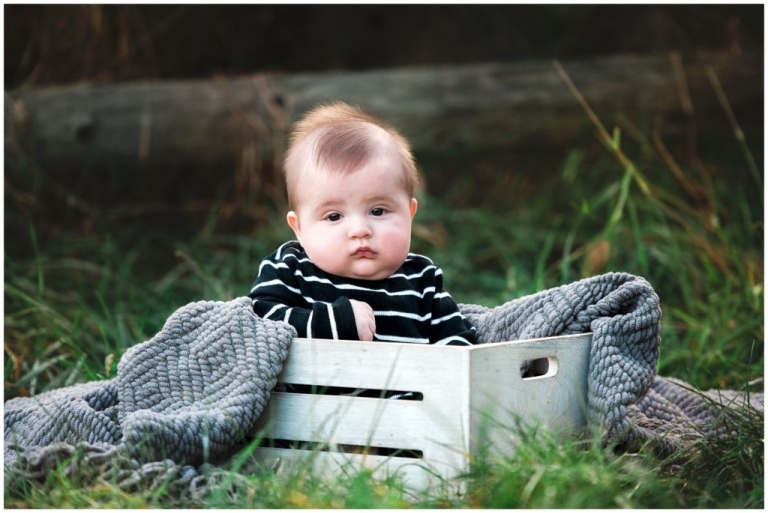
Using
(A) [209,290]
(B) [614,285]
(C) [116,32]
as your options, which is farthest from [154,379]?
(C) [116,32]

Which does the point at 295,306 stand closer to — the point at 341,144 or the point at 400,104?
the point at 341,144

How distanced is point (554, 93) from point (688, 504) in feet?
7.79

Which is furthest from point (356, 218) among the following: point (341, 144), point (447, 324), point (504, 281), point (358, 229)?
point (504, 281)

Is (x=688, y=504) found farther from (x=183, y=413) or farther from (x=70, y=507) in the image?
(x=70, y=507)

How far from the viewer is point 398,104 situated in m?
3.55

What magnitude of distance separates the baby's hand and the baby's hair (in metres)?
0.26

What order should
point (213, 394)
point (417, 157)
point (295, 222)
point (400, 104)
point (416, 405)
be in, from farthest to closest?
point (417, 157) → point (400, 104) → point (295, 222) → point (213, 394) → point (416, 405)

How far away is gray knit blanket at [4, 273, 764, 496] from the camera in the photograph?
1.55 meters

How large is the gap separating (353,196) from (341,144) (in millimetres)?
107

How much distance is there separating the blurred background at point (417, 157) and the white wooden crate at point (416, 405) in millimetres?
820

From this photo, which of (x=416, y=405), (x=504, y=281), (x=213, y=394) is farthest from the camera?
(x=504, y=281)

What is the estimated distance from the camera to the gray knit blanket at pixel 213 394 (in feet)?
5.08

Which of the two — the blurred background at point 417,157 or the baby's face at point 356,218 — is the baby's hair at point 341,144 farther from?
the blurred background at point 417,157

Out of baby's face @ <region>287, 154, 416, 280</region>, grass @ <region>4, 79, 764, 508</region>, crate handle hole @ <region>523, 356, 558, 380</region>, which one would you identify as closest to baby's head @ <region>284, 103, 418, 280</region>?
baby's face @ <region>287, 154, 416, 280</region>
